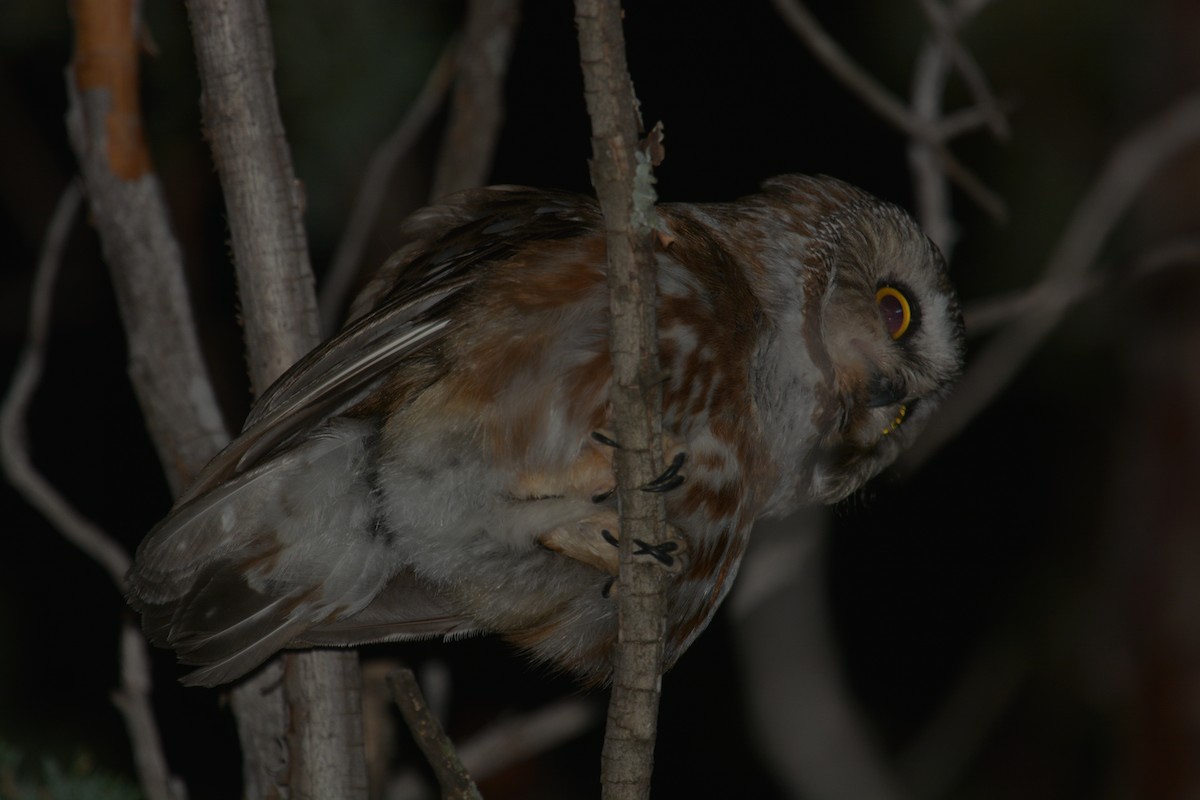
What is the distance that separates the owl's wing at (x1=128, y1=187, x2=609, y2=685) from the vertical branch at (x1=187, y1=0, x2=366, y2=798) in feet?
0.45

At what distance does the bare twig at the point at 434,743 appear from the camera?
2.12 metres

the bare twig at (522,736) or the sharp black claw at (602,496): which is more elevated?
the sharp black claw at (602,496)

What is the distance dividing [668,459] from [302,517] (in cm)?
76

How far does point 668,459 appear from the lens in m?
2.41

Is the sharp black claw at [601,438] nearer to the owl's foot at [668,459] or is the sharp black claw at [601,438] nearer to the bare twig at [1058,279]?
the owl's foot at [668,459]

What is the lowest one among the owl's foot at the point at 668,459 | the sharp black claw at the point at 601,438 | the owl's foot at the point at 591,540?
the owl's foot at the point at 591,540

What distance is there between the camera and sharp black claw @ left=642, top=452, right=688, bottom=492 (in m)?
1.97

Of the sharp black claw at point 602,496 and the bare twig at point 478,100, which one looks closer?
the sharp black claw at point 602,496

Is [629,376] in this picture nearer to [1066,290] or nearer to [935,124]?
[935,124]

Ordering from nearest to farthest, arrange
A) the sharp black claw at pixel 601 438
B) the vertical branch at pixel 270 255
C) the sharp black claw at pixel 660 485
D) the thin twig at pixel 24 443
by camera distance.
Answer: the sharp black claw at pixel 660 485, the sharp black claw at pixel 601 438, the vertical branch at pixel 270 255, the thin twig at pixel 24 443

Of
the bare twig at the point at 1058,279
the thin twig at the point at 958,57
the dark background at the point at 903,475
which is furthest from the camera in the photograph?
the dark background at the point at 903,475

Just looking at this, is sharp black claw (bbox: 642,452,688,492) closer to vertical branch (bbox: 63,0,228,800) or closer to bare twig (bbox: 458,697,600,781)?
vertical branch (bbox: 63,0,228,800)

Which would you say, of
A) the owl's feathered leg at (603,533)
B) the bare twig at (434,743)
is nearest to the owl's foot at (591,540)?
the owl's feathered leg at (603,533)

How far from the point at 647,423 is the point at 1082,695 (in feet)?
20.8
